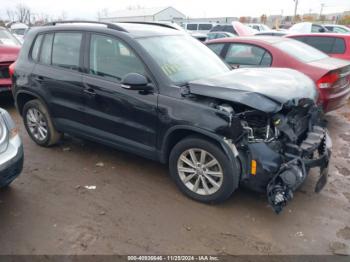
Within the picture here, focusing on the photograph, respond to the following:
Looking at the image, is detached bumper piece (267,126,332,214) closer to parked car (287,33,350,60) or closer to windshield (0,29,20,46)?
parked car (287,33,350,60)

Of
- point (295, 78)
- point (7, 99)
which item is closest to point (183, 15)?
point (7, 99)

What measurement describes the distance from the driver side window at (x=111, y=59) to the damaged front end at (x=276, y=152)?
1.22 m

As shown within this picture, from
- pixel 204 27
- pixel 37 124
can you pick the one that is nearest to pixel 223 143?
pixel 37 124

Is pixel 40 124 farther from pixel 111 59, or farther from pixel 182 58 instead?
pixel 182 58

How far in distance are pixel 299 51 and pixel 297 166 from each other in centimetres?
350

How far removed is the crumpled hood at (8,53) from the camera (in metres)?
6.46

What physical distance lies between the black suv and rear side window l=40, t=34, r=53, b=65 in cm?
2

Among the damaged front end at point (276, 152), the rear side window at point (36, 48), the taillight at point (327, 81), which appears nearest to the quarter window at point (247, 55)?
the taillight at point (327, 81)

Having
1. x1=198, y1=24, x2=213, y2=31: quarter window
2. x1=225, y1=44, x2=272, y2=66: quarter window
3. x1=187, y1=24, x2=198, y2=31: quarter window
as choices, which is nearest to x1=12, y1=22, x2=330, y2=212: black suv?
x1=225, y1=44, x2=272, y2=66: quarter window

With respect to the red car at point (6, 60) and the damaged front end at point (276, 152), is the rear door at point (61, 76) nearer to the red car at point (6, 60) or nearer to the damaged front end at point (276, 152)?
the damaged front end at point (276, 152)

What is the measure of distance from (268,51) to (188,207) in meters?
3.52

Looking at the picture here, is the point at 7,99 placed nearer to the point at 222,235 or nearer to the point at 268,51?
the point at 268,51

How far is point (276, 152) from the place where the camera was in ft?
9.99

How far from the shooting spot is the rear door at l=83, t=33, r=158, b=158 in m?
3.53
